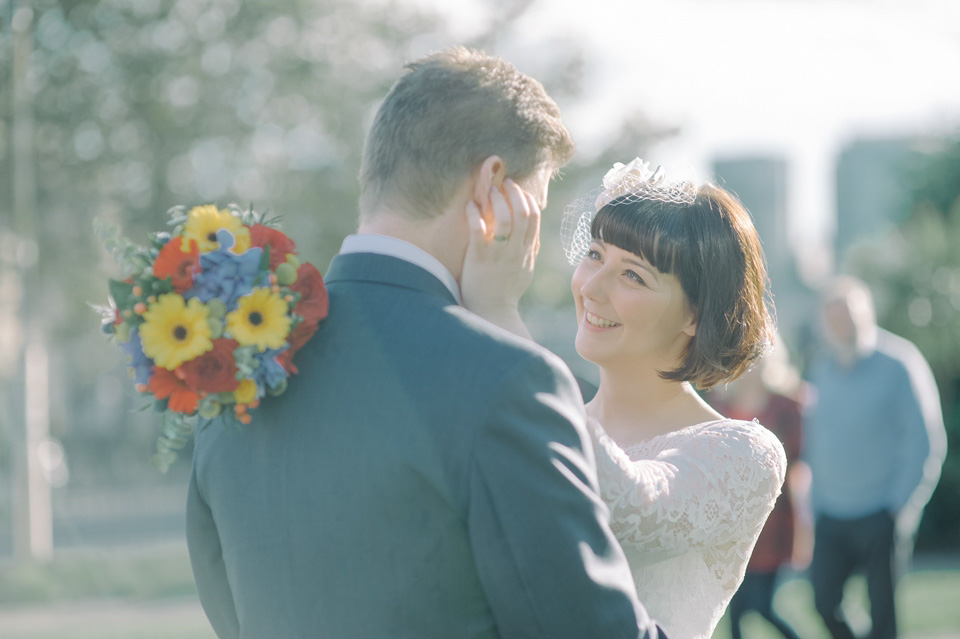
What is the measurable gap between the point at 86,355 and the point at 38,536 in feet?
34.0

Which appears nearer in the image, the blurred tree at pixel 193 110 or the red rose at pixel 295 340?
the red rose at pixel 295 340

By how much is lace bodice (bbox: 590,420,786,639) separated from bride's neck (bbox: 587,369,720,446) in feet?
0.39

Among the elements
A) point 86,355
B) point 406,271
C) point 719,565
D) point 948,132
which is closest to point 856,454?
point 719,565

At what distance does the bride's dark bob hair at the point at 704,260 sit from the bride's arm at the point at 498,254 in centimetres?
80

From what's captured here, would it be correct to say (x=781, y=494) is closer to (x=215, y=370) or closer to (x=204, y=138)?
(x=215, y=370)

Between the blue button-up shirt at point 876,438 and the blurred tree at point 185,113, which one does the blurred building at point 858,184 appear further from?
the blue button-up shirt at point 876,438

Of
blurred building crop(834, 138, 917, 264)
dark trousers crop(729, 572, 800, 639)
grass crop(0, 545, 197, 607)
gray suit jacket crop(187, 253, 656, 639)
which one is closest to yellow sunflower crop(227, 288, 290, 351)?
gray suit jacket crop(187, 253, 656, 639)

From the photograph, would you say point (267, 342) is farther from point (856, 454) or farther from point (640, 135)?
point (640, 135)

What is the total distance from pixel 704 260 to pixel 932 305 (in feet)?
38.4

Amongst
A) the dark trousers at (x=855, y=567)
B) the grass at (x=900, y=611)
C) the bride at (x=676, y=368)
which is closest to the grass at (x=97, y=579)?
the grass at (x=900, y=611)

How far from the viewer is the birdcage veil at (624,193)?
3055mm

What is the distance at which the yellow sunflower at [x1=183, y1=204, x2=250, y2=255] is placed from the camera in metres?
2.09

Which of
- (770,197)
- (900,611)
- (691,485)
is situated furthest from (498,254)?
(770,197)

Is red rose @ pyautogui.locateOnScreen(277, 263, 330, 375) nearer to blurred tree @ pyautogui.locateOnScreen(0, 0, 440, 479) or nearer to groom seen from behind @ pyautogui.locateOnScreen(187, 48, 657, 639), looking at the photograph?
groom seen from behind @ pyautogui.locateOnScreen(187, 48, 657, 639)
